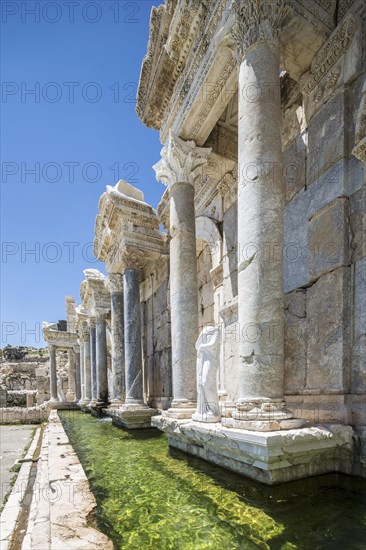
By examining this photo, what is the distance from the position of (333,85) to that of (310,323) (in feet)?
11.9

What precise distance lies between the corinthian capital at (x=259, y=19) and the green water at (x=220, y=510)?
5.73m

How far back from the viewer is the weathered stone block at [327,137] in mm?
4906

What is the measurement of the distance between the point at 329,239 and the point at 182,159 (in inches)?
149

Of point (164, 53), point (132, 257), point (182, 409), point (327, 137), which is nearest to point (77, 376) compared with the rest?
point (132, 257)

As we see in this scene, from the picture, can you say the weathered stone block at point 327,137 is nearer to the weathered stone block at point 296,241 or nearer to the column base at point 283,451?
the weathered stone block at point 296,241

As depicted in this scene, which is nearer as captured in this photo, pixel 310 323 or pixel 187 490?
pixel 187 490

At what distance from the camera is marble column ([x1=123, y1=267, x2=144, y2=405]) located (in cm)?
1052

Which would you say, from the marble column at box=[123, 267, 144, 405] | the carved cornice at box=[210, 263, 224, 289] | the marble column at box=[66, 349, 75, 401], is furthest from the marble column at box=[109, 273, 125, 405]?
the marble column at box=[66, 349, 75, 401]

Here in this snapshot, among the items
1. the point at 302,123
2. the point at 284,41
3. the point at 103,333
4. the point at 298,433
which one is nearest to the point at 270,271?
the point at 298,433

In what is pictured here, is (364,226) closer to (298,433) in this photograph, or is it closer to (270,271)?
(270,271)

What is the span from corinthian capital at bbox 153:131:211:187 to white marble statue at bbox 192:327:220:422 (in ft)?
11.7

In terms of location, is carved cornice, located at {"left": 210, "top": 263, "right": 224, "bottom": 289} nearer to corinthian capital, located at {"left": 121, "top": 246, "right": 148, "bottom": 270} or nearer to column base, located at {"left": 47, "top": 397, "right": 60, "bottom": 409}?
corinthian capital, located at {"left": 121, "top": 246, "right": 148, "bottom": 270}

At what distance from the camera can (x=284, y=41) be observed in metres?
5.16

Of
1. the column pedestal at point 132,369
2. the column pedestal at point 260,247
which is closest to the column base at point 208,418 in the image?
the column pedestal at point 260,247
